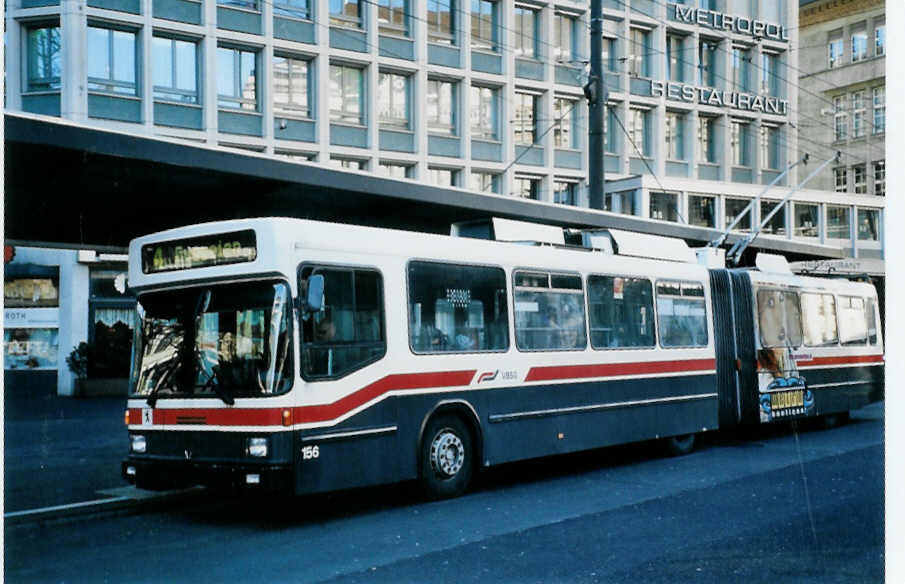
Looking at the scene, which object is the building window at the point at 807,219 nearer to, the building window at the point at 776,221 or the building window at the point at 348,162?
the building window at the point at 776,221

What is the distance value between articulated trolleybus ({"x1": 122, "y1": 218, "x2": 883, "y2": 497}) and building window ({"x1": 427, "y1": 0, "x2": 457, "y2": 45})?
2456 cm

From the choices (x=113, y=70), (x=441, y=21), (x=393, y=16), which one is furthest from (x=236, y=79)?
(x=441, y=21)

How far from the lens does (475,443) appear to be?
38.7 feet

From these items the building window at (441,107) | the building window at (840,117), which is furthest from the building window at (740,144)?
the building window at (441,107)

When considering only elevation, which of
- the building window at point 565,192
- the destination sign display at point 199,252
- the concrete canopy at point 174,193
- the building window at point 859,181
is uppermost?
the building window at point 859,181

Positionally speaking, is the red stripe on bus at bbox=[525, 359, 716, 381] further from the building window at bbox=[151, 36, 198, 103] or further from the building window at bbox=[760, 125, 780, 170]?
the building window at bbox=[760, 125, 780, 170]

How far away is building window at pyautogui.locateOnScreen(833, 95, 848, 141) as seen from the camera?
34.4 metres

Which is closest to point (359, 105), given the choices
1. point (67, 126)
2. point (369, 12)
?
point (369, 12)

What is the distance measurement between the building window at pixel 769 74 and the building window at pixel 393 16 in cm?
1894

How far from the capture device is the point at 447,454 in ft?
37.1

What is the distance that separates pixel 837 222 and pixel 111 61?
33525 millimetres

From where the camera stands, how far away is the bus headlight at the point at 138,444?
33.7ft

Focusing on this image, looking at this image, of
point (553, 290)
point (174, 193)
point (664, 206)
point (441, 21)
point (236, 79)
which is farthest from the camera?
point (664, 206)

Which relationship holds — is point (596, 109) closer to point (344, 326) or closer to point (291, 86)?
point (344, 326)
